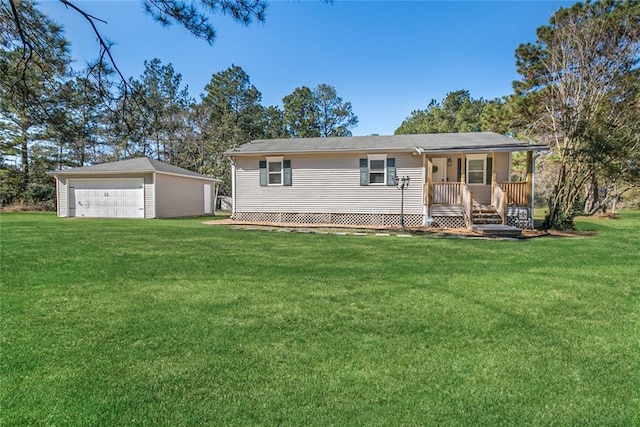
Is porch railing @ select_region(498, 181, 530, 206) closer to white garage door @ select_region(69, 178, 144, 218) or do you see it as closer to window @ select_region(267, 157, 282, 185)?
window @ select_region(267, 157, 282, 185)

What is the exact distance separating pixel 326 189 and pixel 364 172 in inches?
64.9

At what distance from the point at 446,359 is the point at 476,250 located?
533cm

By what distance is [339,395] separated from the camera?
7.22 ft

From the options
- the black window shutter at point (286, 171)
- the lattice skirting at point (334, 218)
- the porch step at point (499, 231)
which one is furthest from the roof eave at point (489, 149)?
the black window shutter at point (286, 171)

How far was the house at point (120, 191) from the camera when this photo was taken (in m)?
16.5

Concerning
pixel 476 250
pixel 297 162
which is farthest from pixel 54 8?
pixel 297 162

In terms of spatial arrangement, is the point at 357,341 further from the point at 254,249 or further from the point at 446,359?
the point at 254,249

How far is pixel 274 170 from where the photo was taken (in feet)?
45.7

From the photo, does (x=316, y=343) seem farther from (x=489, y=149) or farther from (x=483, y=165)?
(x=483, y=165)

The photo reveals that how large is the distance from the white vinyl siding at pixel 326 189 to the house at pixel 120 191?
512 cm

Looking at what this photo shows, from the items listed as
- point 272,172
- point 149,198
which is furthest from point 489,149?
point 149,198

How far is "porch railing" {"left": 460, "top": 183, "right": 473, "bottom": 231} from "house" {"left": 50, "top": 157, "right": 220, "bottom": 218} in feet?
44.8

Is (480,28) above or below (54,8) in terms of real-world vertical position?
above

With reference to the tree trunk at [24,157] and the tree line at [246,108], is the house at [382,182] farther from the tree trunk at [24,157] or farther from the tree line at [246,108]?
the tree trunk at [24,157]
